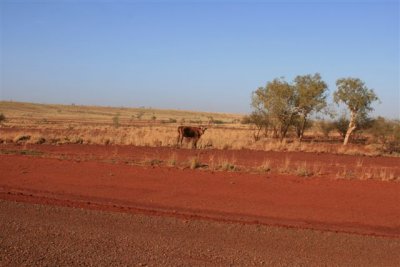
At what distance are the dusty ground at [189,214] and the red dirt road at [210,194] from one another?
0.11 feet

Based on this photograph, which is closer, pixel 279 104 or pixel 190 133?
pixel 190 133

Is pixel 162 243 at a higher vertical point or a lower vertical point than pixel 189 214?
higher

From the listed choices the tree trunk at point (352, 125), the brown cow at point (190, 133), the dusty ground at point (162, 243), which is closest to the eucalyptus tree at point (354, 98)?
the tree trunk at point (352, 125)

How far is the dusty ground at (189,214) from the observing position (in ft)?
27.9

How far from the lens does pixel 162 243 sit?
29.3ft

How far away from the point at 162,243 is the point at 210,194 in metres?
6.39

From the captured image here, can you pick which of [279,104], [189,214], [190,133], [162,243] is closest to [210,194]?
[189,214]

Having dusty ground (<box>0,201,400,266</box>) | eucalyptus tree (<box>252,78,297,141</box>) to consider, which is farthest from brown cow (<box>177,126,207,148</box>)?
dusty ground (<box>0,201,400,266</box>)

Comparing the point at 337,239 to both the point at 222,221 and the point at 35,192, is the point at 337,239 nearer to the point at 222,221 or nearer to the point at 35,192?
the point at 222,221

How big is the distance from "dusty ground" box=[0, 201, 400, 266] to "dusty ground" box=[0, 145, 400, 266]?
0.07 ft

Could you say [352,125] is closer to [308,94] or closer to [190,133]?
[308,94]

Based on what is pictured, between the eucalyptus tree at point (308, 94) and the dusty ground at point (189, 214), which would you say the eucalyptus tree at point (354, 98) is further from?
the dusty ground at point (189, 214)

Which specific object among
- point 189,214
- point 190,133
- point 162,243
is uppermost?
point 190,133

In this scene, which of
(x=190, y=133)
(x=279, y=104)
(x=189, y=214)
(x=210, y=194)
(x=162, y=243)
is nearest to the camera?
(x=162, y=243)
